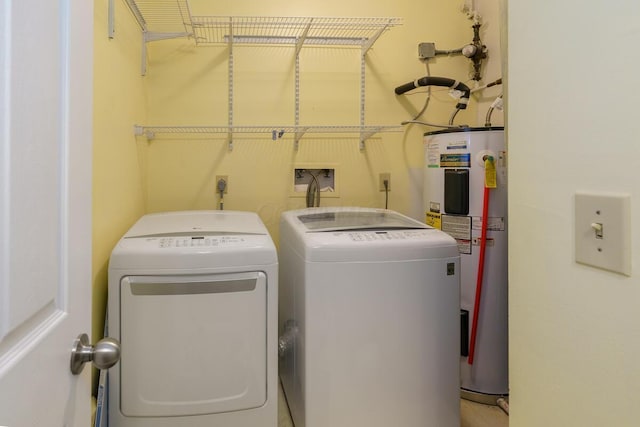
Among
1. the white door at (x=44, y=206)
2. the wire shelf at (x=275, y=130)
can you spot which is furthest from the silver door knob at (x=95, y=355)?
the wire shelf at (x=275, y=130)

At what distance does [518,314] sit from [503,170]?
4.02 feet

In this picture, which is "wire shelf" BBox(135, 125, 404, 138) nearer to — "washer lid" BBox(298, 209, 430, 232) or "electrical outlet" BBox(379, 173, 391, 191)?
"electrical outlet" BBox(379, 173, 391, 191)

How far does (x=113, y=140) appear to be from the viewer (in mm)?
1521

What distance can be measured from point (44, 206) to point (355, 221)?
1.33 meters

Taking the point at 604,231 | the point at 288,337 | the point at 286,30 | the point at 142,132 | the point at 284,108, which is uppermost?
the point at 286,30

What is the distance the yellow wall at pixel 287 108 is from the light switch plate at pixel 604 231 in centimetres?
176

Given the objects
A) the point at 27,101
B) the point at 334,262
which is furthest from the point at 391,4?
the point at 27,101

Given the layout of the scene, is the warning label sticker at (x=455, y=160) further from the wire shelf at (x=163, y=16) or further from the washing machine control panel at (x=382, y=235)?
the wire shelf at (x=163, y=16)

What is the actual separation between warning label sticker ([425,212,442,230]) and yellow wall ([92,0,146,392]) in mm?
1513

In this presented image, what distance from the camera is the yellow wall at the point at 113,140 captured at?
135cm

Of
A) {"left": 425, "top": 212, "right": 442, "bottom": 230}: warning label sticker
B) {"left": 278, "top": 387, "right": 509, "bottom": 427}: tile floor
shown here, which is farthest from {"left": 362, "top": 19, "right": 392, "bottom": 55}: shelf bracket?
{"left": 278, "top": 387, "right": 509, "bottom": 427}: tile floor

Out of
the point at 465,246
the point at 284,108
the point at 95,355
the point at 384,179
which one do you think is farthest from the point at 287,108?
the point at 95,355

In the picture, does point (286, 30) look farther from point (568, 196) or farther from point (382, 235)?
point (568, 196)

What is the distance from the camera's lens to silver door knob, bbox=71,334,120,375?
63 cm
